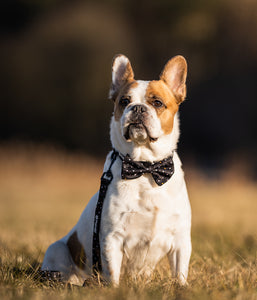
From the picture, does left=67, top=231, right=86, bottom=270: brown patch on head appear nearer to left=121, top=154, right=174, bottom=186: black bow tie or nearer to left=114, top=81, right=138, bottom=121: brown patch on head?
left=121, top=154, right=174, bottom=186: black bow tie

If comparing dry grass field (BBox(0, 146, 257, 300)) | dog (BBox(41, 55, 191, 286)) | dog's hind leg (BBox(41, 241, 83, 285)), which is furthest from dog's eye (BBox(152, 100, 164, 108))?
dog's hind leg (BBox(41, 241, 83, 285))

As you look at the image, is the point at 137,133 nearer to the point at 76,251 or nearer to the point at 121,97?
the point at 121,97

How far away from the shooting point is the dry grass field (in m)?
2.42

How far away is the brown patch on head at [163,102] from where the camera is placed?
302 cm

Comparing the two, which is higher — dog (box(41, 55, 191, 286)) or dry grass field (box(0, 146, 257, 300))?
dog (box(41, 55, 191, 286))

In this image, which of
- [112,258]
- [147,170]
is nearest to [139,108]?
[147,170]

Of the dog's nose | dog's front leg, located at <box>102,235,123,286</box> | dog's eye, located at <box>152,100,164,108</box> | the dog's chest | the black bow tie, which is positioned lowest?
dog's front leg, located at <box>102,235,123,286</box>

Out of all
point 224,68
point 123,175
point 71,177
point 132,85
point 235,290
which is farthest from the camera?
point 224,68

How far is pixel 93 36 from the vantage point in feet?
59.5

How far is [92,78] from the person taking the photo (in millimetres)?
18203

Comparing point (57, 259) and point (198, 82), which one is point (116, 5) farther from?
point (57, 259)

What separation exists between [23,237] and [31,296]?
2.65 meters

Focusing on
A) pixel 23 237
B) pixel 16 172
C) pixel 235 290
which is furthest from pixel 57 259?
pixel 16 172

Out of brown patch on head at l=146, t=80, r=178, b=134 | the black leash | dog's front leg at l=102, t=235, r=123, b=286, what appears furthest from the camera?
brown patch on head at l=146, t=80, r=178, b=134
